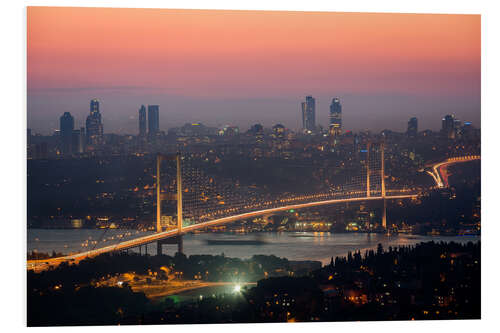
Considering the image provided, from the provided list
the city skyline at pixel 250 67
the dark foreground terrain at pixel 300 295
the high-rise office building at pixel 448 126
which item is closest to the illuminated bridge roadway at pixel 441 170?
the high-rise office building at pixel 448 126

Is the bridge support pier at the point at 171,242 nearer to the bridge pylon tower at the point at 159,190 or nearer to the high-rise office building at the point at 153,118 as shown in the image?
the bridge pylon tower at the point at 159,190

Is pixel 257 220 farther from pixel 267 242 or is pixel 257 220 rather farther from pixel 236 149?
pixel 236 149

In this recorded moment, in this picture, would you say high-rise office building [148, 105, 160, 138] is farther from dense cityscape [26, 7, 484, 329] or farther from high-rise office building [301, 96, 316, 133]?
high-rise office building [301, 96, 316, 133]

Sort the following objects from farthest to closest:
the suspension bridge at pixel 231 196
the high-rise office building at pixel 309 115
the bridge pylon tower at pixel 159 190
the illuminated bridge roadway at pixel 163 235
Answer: the suspension bridge at pixel 231 196
the bridge pylon tower at pixel 159 190
the high-rise office building at pixel 309 115
the illuminated bridge roadway at pixel 163 235

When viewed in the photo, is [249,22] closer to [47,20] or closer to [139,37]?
[139,37]

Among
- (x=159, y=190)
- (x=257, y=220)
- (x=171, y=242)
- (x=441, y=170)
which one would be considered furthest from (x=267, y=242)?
(x=441, y=170)

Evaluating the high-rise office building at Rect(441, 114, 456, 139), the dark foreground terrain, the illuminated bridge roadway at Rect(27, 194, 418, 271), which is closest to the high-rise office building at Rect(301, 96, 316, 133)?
the high-rise office building at Rect(441, 114, 456, 139)
